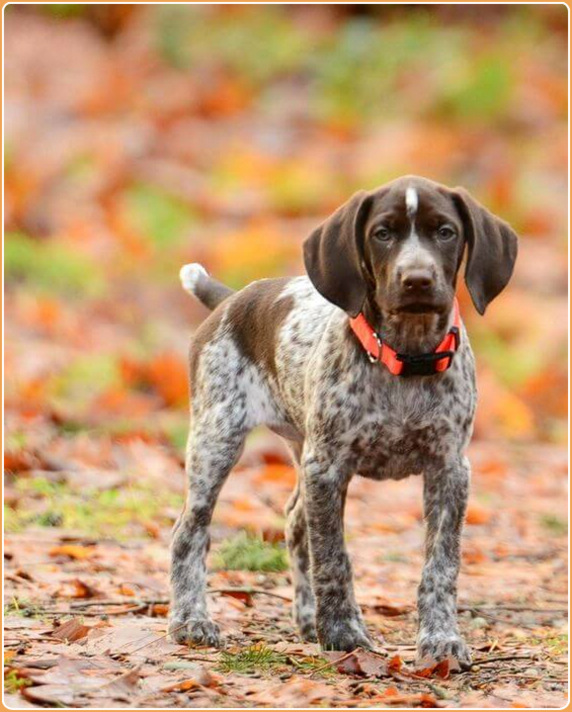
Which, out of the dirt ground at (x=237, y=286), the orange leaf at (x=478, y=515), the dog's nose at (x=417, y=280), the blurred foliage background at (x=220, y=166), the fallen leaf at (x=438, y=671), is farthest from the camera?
the blurred foliage background at (x=220, y=166)

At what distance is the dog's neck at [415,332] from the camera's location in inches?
230

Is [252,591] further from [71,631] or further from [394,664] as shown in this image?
[394,664]

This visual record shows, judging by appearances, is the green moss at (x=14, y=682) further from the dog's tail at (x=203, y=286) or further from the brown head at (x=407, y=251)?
the dog's tail at (x=203, y=286)

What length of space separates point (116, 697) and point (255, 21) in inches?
811

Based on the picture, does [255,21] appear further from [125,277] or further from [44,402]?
[44,402]

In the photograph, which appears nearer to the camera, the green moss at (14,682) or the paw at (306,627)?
the green moss at (14,682)

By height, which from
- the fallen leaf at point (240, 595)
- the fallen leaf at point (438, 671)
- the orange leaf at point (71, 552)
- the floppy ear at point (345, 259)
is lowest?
the fallen leaf at point (438, 671)

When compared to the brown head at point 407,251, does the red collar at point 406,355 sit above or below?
below

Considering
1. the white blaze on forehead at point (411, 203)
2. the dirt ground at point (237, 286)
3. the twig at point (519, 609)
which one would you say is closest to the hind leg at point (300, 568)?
the dirt ground at point (237, 286)

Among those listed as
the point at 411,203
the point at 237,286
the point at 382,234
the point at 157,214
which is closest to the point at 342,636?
the point at 382,234

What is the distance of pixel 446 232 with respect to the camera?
5.71 metres

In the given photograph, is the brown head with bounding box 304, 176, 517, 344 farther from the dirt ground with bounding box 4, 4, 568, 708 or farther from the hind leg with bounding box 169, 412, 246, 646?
the dirt ground with bounding box 4, 4, 568, 708

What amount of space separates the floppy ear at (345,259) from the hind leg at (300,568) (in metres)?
1.06

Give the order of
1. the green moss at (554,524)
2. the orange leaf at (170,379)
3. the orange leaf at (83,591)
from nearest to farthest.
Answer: the orange leaf at (83,591) → the green moss at (554,524) → the orange leaf at (170,379)
